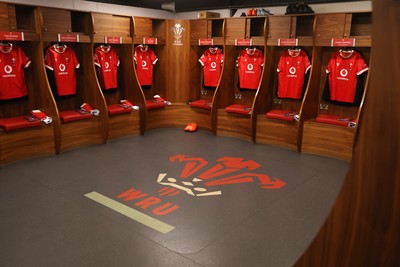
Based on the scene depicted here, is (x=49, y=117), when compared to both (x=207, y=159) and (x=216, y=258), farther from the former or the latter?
(x=216, y=258)

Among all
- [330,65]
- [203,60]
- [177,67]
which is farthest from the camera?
[177,67]

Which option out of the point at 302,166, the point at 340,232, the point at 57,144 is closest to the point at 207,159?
the point at 302,166

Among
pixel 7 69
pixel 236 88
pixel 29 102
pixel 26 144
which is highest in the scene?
pixel 7 69

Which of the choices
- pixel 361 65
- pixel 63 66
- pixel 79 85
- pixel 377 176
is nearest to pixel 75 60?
pixel 63 66

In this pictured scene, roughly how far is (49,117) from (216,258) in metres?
3.54

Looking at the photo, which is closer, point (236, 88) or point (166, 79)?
point (236, 88)

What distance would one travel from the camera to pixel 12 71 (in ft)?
16.1

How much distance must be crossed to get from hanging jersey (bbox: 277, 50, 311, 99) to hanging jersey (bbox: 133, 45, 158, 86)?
7.85ft

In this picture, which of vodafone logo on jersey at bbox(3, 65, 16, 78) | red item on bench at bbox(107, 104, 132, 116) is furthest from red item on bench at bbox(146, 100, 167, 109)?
vodafone logo on jersey at bbox(3, 65, 16, 78)

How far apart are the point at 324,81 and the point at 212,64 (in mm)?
2064

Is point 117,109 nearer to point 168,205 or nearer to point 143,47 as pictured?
point 143,47

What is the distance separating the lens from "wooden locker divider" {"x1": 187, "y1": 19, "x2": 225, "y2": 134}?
6.40 metres

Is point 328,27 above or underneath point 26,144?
above

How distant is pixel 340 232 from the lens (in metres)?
1.05
